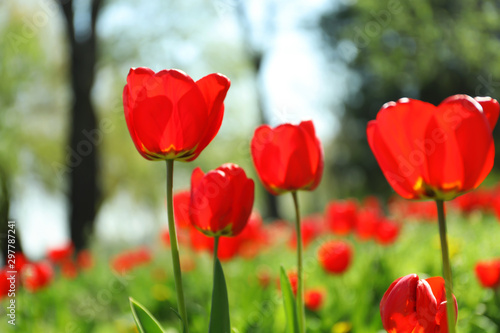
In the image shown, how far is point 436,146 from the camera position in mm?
880

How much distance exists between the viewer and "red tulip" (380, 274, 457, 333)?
89 centimetres

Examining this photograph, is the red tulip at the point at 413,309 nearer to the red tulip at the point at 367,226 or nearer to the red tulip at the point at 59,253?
the red tulip at the point at 367,226

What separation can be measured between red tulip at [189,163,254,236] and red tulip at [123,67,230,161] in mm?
148

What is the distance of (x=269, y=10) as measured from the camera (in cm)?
1577

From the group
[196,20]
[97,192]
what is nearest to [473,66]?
[196,20]

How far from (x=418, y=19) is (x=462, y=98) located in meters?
13.0

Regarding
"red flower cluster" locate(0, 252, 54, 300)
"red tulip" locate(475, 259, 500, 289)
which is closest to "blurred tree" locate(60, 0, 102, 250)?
"red flower cluster" locate(0, 252, 54, 300)

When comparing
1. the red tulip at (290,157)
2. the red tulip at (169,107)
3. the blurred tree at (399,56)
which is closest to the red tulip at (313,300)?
the red tulip at (290,157)

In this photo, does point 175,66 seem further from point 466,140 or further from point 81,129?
point 466,140

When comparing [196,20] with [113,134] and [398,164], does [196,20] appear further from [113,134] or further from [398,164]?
[398,164]

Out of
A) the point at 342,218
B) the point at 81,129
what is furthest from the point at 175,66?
the point at 342,218

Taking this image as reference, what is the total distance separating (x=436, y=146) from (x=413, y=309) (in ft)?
0.99

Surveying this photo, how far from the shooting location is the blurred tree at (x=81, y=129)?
32.4 ft

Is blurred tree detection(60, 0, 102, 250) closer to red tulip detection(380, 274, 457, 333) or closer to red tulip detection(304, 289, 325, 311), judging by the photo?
red tulip detection(304, 289, 325, 311)
